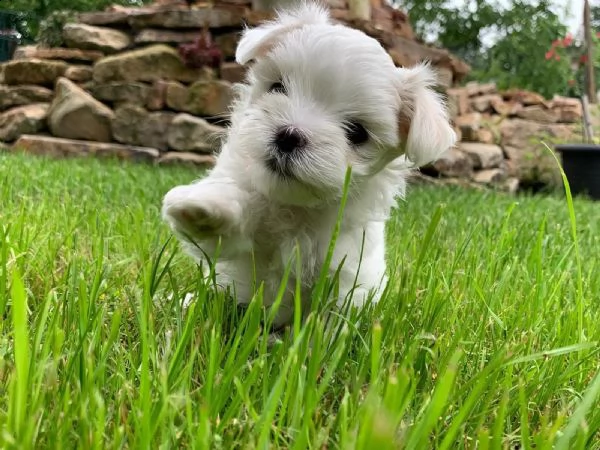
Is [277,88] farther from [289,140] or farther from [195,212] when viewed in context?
[195,212]

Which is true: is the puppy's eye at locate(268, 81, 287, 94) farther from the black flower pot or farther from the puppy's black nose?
the black flower pot

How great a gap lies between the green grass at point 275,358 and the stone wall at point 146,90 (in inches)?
186

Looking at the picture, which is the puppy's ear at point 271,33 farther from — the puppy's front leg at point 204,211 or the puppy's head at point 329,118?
the puppy's front leg at point 204,211

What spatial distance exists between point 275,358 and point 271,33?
1.05m

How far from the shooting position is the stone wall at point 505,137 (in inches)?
318

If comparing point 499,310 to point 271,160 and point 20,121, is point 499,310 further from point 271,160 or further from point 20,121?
point 20,121

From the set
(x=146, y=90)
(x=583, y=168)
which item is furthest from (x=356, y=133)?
(x=583, y=168)

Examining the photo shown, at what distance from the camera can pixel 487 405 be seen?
114cm

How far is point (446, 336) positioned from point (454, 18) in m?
16.4

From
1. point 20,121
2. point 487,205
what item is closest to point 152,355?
point 487,205

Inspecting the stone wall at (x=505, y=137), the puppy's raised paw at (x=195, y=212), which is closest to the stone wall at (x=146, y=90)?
the stone wall at (x=505, y=137)

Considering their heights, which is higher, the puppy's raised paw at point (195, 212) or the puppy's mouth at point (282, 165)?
the puppy's mouth at point (282, 165)

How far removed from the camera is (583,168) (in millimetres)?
7805

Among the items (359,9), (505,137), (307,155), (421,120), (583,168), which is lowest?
(583,168)
